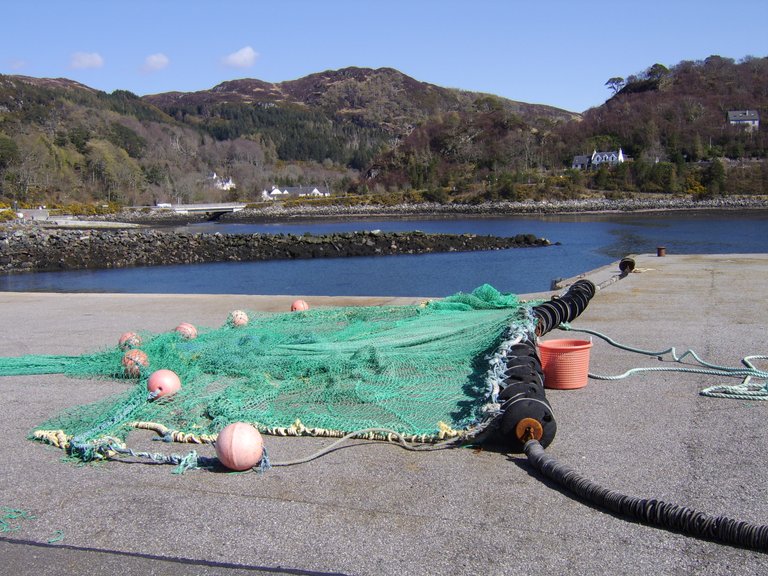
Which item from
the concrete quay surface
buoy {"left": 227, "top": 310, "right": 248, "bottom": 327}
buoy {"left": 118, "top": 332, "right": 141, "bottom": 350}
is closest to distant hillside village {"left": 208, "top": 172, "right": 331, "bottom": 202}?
buoy {"left": 227, "top": 310, "right": 248, "bottom": 327}

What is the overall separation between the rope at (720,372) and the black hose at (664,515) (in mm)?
2304

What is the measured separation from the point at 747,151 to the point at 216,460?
134m

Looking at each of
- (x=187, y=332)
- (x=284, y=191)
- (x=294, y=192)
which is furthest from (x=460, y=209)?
(x=187, y=332)

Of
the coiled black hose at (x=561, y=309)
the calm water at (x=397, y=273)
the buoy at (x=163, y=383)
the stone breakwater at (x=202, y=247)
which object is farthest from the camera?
the stone breakwater at (x=202, y=247)

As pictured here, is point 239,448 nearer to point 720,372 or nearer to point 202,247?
point 720,372

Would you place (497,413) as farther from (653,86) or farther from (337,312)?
(653,86)

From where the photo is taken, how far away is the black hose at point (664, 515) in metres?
3.61

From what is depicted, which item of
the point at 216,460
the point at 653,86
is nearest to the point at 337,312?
the point at 216,460

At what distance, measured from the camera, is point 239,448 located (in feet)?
15.6

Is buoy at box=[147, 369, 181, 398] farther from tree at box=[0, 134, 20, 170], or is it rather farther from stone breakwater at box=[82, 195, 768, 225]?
tree at box=[0, 134, 20, 170]

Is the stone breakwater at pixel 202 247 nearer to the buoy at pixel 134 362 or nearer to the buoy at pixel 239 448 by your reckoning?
the buoy at pixel 134 362

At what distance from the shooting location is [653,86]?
171000mm

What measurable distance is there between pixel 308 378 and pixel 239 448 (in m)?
1.80

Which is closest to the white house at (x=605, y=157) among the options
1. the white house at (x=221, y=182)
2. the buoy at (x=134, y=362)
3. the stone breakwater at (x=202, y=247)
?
the white house at (x=221, y=182)
